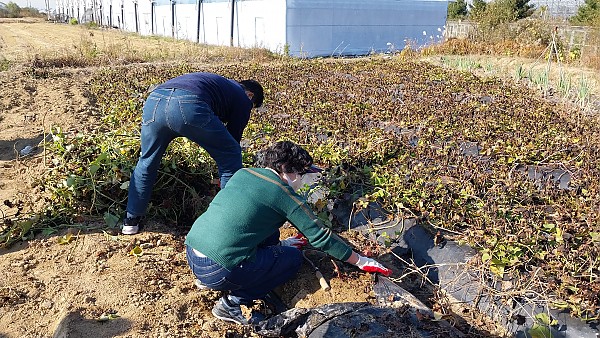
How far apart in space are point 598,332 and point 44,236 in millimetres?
3461

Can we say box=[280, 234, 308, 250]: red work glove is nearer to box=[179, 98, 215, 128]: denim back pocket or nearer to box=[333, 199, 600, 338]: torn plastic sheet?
box=[333, 199, 600, 338]: torn plastic sheet

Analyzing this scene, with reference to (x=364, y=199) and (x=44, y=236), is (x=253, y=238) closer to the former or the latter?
(x=364, y=199)

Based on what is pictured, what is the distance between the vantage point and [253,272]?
8.21ft

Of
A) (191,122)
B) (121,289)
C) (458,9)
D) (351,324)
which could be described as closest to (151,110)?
(191,122)

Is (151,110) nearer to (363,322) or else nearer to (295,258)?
(295,258)

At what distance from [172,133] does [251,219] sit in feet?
3.58

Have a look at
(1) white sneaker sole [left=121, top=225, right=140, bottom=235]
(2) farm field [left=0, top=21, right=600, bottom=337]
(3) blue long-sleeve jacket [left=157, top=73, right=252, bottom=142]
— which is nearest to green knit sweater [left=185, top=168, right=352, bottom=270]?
(2) farm field [left=0, top=21, right=600, bottom=337]

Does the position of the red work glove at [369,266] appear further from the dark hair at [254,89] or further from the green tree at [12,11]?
the green tree at [12,11]

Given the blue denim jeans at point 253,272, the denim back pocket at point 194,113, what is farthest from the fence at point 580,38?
the blue denim jeans at point 253,272

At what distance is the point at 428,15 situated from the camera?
20.6 metres

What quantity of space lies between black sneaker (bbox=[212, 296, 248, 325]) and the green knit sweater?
0.92 feet

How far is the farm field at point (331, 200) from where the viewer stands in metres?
2.56

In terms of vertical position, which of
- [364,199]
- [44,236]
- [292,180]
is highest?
[292,180]

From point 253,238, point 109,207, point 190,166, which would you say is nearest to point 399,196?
point 253,238
